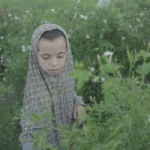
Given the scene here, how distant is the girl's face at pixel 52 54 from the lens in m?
2.19

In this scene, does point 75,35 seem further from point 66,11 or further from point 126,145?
point 126,145

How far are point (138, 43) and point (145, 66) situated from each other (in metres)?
2.56

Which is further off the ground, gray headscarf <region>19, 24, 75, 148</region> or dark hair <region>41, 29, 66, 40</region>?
dark hair <region>41, 29, 66, 40</region>

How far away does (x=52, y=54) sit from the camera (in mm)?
2180

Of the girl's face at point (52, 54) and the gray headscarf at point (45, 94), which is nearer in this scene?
the girl's face at point (52, 54)

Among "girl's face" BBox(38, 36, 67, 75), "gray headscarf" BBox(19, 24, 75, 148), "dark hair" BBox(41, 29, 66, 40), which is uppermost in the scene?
"dark hair" BBox(41, 29, 66, 40)

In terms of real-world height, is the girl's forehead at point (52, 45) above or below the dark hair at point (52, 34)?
below

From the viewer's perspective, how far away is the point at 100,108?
4.64 ft

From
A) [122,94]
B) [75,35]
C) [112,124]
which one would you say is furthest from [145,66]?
[75,35]

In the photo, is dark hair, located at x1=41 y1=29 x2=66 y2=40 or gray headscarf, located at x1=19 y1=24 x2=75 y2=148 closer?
dark hair, located at x1=41 y1=29 x2=66 y2=40

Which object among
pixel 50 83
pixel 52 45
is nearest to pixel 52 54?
pixel 52 45

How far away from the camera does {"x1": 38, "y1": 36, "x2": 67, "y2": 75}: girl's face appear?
219 cm

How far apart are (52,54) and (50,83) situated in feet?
0.91

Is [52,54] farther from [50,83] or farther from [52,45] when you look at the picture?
[50,83]
